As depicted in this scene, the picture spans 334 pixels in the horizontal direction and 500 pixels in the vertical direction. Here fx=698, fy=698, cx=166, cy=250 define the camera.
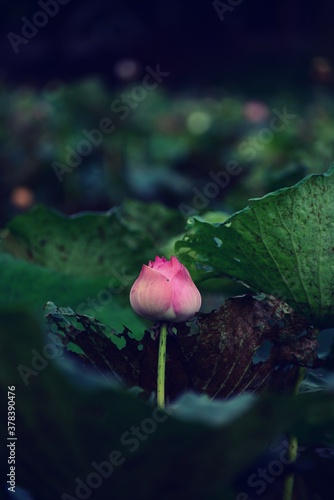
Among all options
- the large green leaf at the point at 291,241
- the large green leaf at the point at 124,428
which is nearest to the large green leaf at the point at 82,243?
→ the large green leaf at the point at 291,241

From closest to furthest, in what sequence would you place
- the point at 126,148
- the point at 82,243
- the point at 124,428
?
the point at 124,428 → the point at 82,243 → the point at 126,148

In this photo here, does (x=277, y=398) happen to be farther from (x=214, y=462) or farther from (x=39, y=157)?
(x=39, y=157)

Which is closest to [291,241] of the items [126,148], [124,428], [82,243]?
[124,428]

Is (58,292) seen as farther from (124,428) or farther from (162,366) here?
(124,428)

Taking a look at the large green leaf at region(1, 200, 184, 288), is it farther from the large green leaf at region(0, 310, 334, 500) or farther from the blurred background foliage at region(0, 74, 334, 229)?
the blurred background foliage at region(0, 74, 334, 229)

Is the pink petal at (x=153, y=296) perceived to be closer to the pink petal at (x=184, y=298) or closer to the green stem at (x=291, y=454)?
the pink petal at (x=184, y=298)

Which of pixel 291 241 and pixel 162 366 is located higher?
pixel 291 241

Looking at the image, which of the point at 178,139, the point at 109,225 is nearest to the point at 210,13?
the point at 178,139
